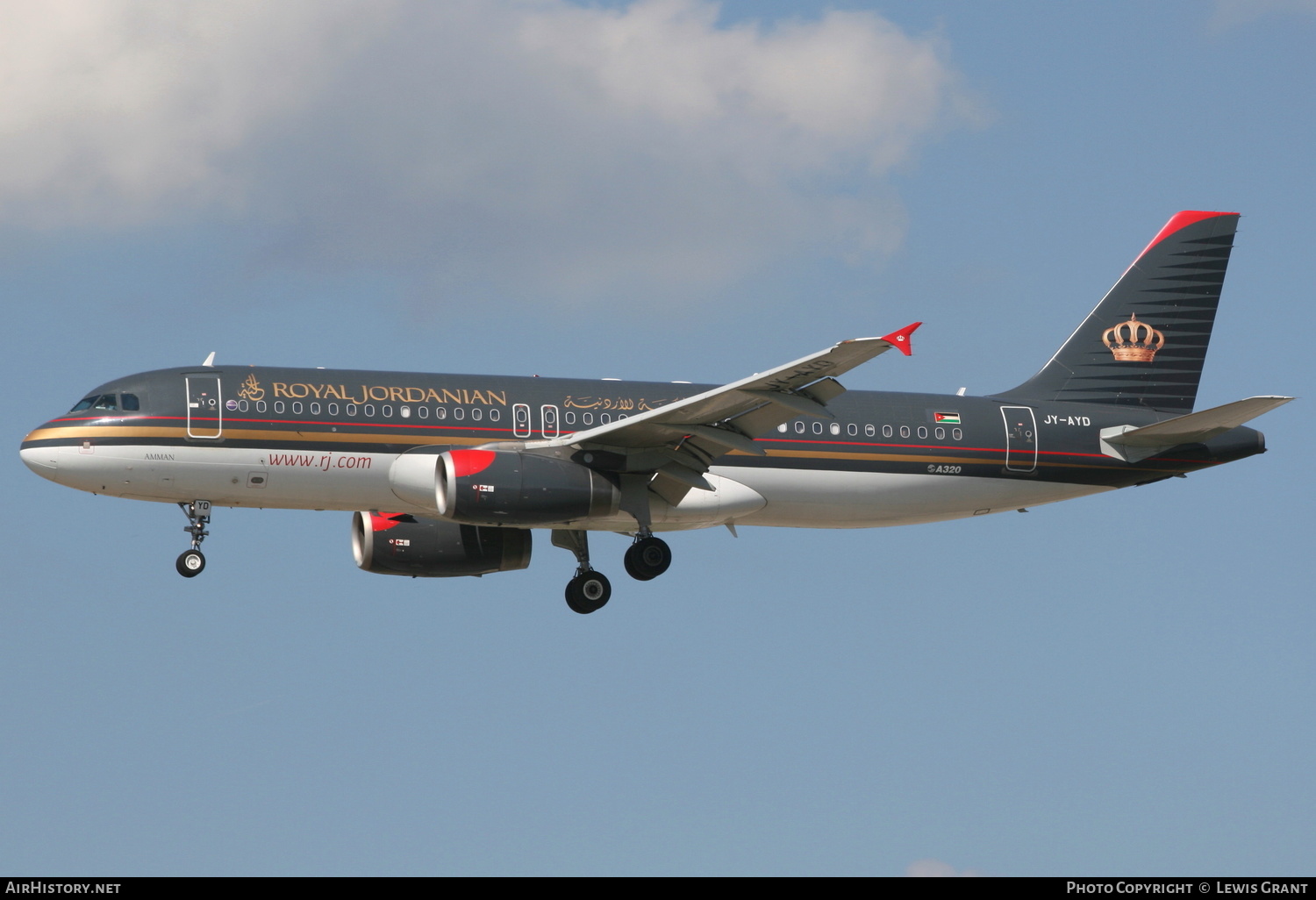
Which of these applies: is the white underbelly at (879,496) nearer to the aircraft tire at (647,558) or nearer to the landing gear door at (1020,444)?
the landing gear door at (1020,444)

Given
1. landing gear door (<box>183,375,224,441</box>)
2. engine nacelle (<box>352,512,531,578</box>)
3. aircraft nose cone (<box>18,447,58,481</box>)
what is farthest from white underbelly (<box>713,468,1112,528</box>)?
aircraft nose cone (<box>18,447,58,481</box>)

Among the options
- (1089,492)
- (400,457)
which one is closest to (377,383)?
(400,457)

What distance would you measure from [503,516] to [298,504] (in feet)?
15.6

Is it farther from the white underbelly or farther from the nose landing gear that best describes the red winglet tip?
the nose landing gear

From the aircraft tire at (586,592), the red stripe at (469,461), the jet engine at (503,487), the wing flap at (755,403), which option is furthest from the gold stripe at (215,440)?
the aircraft tire at (586,592)

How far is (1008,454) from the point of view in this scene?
38.5 meters

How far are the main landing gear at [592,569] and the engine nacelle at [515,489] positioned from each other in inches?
71.6

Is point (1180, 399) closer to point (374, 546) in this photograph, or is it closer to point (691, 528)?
point (691, 528)

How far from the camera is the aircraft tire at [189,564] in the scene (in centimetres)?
3472

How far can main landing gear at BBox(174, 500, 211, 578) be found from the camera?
3462cm

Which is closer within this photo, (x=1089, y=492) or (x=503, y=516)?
(x=503, y=516)

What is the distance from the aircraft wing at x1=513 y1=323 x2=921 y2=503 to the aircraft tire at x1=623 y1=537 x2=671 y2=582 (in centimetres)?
109

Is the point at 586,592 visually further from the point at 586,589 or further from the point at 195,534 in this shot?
the point at 195,534

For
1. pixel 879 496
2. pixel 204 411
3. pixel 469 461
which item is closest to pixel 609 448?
pixel 469 461
